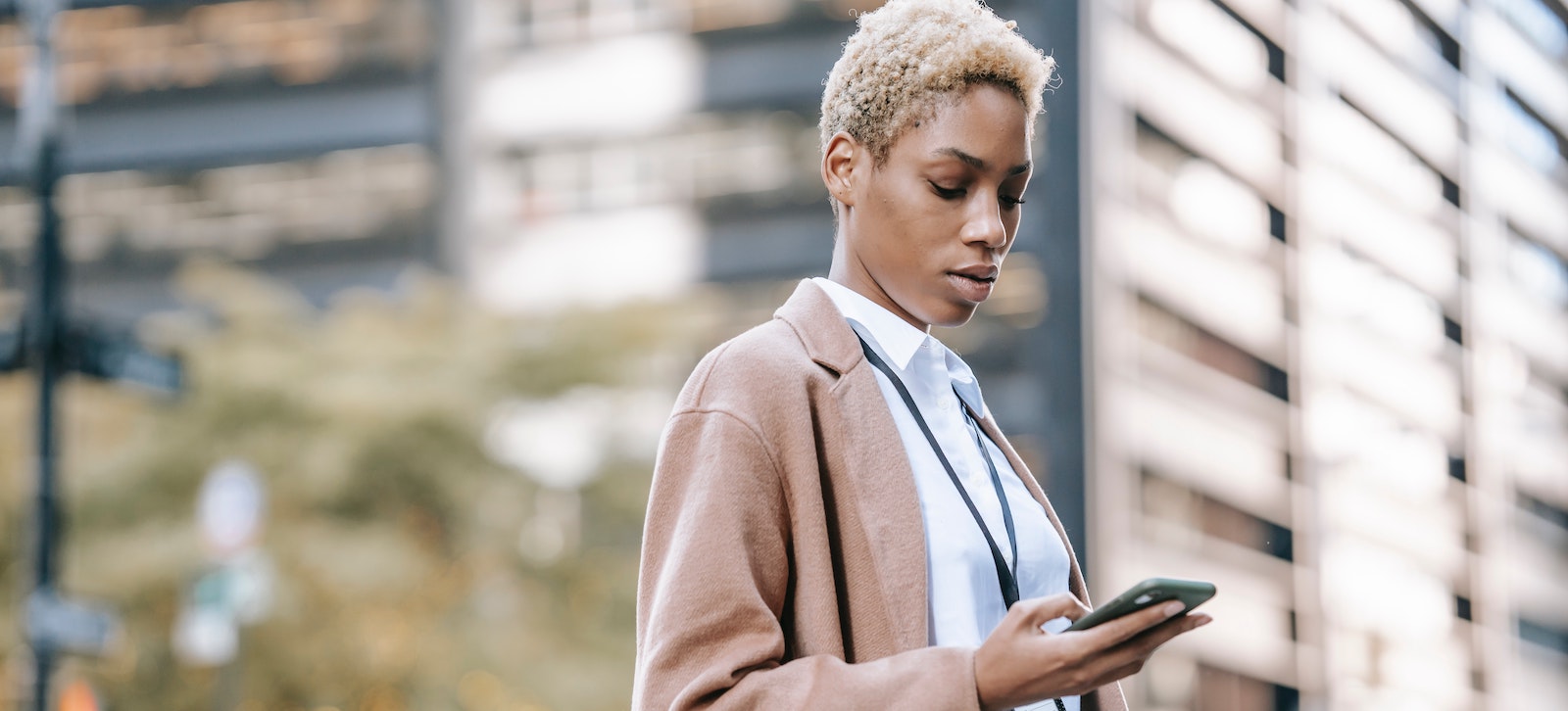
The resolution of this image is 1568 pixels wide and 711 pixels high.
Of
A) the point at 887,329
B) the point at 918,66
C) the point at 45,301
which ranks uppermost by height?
the point at 918,66

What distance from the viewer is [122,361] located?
33.2ft

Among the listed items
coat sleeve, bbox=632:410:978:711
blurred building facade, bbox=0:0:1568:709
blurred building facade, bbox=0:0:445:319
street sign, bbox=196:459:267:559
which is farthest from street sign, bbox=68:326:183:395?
blurred building facade, bbox=0:0:445:319

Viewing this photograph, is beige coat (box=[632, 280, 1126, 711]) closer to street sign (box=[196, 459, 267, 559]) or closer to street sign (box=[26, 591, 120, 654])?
street sign (box=[26, 591, 120, 654])

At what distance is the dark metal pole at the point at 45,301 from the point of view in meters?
10.3

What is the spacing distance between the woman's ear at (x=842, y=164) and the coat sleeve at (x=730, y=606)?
347mm

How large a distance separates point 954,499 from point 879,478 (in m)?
0.10

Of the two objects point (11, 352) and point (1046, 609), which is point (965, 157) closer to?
point (1046, 609)

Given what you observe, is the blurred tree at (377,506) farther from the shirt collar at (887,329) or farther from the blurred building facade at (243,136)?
the blurred building facade at (243,136)

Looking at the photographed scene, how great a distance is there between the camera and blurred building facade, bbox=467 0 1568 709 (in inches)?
1394

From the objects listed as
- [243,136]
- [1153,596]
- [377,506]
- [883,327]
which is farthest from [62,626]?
[243,136]

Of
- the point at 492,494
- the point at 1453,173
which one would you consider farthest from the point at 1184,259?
the point at 492,494

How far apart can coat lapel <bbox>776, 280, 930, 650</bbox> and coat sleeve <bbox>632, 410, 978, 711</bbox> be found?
9 centimetres

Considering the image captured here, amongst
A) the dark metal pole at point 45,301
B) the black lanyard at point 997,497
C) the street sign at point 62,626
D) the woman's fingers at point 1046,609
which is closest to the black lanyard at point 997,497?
the black lanyard at point 997,497

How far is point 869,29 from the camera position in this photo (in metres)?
2.17
